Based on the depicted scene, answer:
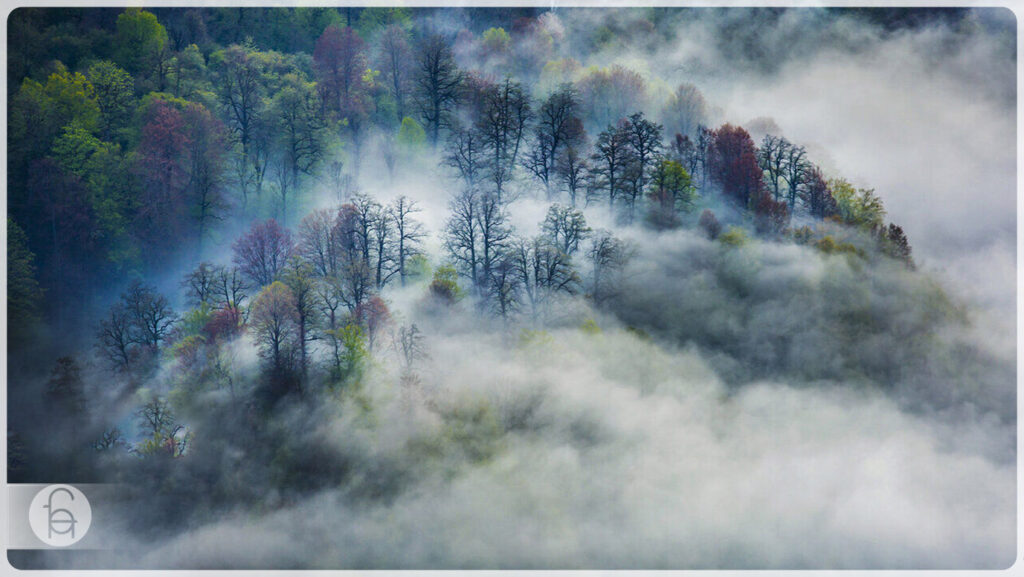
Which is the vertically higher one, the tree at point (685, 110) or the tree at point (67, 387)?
the tree at point (685, 110)

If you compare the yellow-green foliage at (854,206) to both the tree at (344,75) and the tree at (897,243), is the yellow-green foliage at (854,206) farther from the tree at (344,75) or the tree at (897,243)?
the tree at (344,75)

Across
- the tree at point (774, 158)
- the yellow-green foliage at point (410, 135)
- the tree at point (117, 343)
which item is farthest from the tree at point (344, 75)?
the tree at point (774, 158)

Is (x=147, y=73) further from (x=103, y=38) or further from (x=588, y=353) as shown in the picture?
(x=588, y=353)

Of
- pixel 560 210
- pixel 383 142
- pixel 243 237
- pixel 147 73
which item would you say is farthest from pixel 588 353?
pixel 147 73

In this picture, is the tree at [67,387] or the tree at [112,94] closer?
the tree at [67,387]

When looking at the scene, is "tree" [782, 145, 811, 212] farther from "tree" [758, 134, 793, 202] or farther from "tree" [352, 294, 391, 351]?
"tree" [352, 294, 391, 351]
